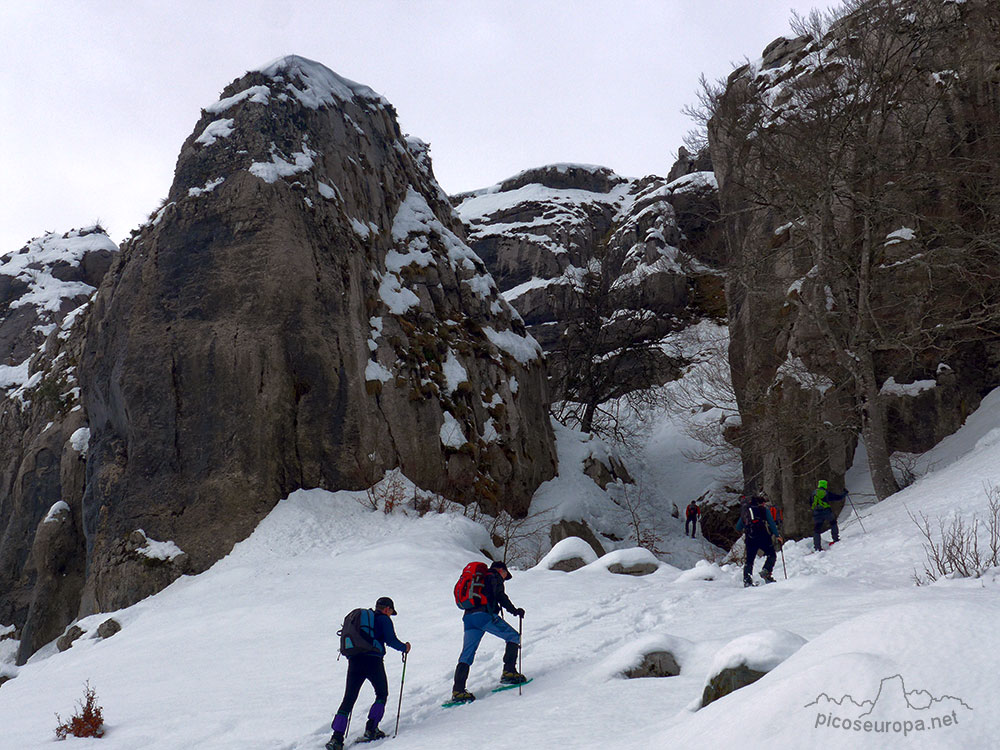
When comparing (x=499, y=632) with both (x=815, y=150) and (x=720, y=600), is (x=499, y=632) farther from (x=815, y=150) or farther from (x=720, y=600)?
(x=815, y=150)

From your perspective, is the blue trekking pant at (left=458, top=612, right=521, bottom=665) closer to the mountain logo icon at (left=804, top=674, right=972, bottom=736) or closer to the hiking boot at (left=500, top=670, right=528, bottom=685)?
the hiking boot at (left=500, top=670, right=528, bottom=685)

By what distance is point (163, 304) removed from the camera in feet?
62.7

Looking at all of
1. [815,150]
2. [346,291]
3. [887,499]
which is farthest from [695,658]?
[346,291]

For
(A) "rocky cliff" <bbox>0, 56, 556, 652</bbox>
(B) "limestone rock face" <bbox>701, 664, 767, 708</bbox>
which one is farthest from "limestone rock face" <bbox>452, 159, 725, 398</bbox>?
(B) "limestone rock face" <bbox>701, 664, 767, 708</bbox>

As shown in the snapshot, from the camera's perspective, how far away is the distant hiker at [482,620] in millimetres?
6762

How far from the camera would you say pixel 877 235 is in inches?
621

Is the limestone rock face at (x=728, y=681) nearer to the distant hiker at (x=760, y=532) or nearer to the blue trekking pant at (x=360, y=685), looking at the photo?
the blue trekking pant at (x=360, y=685)

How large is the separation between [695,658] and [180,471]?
14948 mm

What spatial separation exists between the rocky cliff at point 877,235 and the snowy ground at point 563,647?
1779mm

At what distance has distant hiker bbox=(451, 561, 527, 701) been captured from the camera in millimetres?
6762

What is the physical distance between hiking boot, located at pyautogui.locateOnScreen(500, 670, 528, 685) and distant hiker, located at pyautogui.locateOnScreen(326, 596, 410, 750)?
Result: 1.14m

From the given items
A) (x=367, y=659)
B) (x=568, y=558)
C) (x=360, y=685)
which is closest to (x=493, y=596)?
(x=367, y=659)

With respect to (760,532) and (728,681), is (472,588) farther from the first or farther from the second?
(760,532)

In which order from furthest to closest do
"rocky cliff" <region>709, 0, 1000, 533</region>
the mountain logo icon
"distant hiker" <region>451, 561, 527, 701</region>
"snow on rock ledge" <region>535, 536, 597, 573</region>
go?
"rocky cliff" <region>709, 0, 1000, 533</region> < "snow on rock ledge" <region>535, 536, 597, 573</region> < "distant hiker" <region>451, 561, 527, 701</region> < the mountain logo icon
